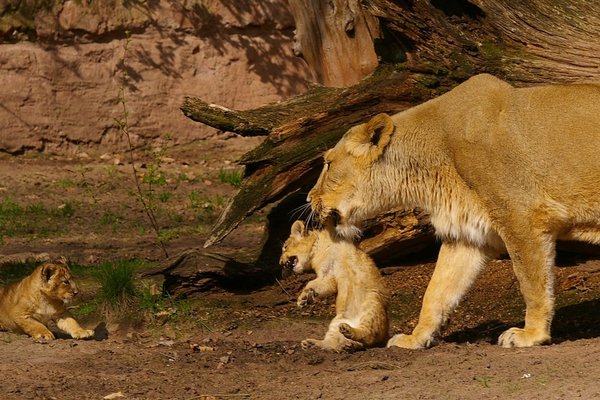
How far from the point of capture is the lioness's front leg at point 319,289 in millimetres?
7453

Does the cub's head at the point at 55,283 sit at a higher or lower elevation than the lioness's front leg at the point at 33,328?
higher

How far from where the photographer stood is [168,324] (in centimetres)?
855

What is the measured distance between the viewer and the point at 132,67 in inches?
573

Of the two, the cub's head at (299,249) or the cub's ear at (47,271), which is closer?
the cub's head at (299,249)

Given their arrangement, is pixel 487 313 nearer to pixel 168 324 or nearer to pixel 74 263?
pixel 168 324

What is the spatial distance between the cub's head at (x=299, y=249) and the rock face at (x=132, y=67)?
6.55 m

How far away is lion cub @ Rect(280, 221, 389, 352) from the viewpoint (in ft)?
23.4

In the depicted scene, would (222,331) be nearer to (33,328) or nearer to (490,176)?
(33,328)

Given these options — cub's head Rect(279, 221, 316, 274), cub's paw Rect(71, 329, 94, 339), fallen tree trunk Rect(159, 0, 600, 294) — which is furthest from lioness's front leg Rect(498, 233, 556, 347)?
cub's paw Rect(71, 329, 94, 339)

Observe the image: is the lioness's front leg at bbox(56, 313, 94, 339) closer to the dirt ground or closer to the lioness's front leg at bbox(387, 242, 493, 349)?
the dirt ground

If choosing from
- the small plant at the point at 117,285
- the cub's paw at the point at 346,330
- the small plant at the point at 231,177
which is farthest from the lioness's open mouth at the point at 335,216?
the small plant at the point at 231,177

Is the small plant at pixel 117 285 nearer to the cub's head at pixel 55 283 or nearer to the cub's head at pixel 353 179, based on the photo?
the cub's head at pixel 55 283

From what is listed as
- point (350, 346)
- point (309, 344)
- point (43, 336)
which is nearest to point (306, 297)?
point (309, 344)

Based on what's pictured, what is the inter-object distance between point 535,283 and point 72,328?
11.0 ft
